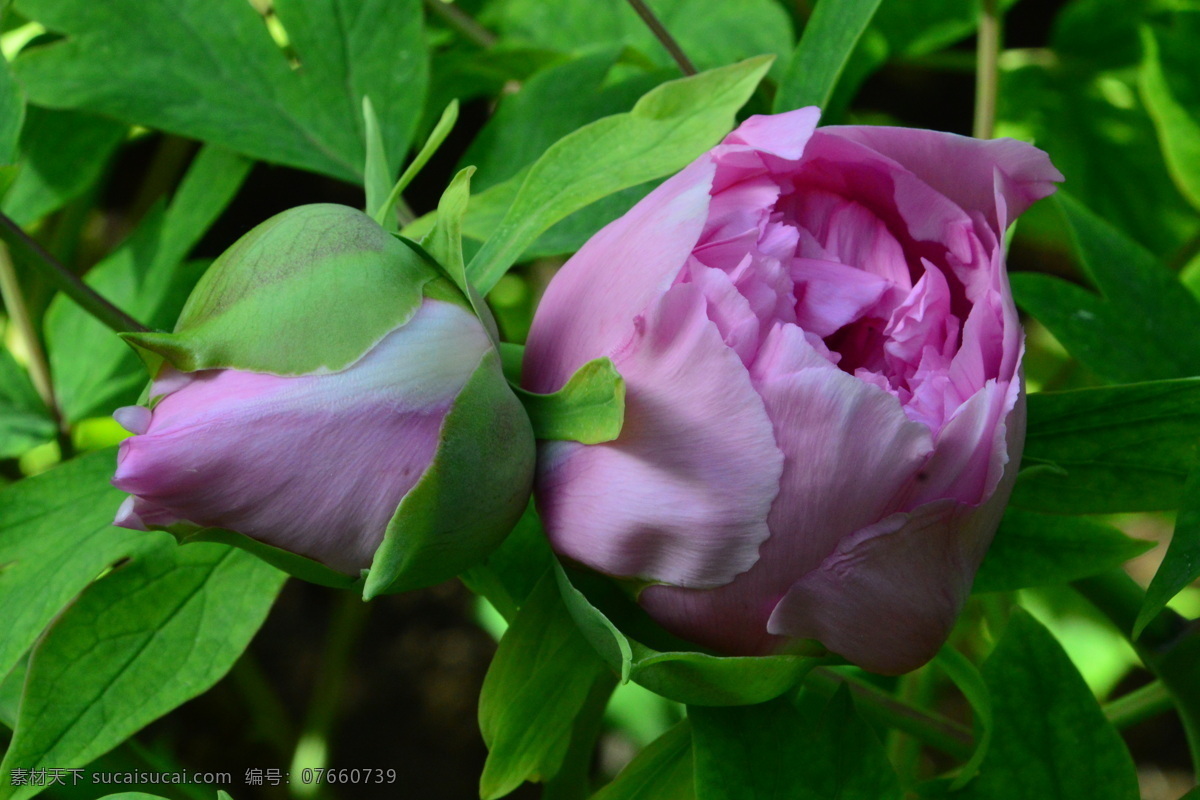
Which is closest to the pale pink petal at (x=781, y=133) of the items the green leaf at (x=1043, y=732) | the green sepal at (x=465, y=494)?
the green sepal at (x=465, y=494)

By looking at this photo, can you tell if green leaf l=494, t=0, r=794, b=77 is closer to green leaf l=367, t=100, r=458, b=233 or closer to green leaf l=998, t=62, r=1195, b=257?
green leaf l=367, t=100, r=458, b=233

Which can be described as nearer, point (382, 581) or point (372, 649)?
point (382, 581)

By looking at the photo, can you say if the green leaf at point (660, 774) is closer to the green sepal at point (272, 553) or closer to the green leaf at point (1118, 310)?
the green sepal at point (272, 553)

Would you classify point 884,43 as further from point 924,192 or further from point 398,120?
point 924,192

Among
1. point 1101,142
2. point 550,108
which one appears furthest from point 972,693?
point 1101,142

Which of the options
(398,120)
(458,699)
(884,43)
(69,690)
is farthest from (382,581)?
(458,699)

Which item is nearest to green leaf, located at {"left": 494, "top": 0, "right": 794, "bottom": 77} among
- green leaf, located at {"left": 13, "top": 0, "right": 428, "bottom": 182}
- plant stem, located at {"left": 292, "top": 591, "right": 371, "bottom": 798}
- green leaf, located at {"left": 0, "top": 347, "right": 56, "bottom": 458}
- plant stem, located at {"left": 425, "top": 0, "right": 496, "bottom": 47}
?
plant stem, located at {"left": 425, "top": 0, "right": 496, "bottom": 47}

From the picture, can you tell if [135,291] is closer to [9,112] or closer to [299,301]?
[9,112]
